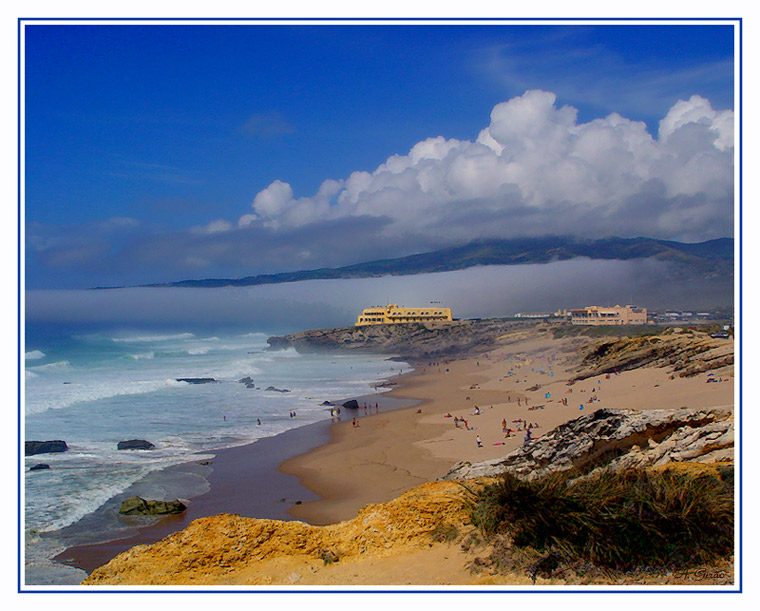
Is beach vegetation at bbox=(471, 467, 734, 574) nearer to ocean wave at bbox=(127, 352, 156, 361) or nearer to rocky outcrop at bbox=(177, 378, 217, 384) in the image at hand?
rocky outcrop at bbox=(177, 378, 217, 384)

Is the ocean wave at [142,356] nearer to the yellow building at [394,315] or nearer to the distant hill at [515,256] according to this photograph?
the yellow building at [394,315]

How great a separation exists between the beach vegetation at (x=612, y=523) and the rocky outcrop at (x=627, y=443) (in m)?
1.15

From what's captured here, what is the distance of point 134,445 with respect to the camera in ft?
40.6

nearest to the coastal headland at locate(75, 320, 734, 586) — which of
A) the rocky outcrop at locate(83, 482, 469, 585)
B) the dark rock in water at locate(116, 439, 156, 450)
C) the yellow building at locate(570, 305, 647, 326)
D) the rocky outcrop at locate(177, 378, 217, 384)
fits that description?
the rocky outcrop at locate(83, 482, 469, 585)

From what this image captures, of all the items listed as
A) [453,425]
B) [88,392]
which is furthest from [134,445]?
[88,392]

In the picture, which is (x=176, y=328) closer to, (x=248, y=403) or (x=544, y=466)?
(x=248, y=403)

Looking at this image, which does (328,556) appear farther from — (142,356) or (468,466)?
(142,356)

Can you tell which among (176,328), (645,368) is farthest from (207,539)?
(645,368)

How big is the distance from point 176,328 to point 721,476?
529 inches

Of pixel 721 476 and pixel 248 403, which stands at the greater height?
pixel 721 476

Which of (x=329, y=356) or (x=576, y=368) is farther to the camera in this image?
(x=329, y=356)

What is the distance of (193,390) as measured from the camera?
68.3 ft

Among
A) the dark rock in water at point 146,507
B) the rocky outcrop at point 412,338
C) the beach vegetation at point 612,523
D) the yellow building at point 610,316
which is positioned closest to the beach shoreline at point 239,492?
the dark rock in water at point 146,507

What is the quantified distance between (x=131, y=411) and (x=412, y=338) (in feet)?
60.6
